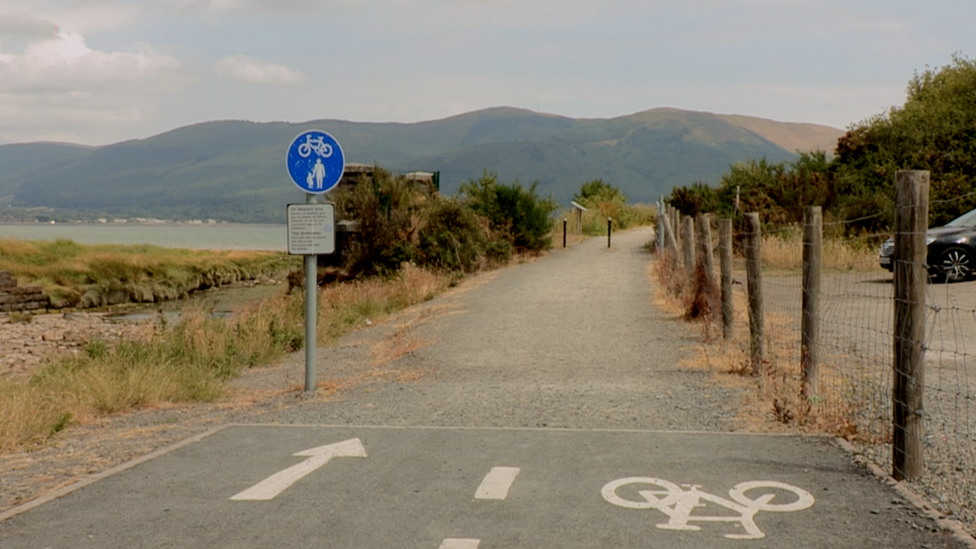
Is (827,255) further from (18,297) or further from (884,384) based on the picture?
(18,297)

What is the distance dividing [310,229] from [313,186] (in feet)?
1.71

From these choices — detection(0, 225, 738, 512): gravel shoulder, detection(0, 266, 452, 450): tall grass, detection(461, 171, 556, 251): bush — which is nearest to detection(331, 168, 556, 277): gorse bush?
detection(461, 171, 556, 251): bush

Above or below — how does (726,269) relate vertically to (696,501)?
above

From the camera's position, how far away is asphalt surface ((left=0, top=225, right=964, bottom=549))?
5578mm

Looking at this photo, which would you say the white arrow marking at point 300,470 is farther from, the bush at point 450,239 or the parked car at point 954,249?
the bush at point 450,239

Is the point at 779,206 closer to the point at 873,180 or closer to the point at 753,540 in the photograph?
the point at 873,180

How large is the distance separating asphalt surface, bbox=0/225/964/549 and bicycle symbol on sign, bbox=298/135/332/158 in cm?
281

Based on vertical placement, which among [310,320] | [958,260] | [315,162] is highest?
[315,162]

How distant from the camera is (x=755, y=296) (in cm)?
1133

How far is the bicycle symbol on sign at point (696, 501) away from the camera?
5789 mm

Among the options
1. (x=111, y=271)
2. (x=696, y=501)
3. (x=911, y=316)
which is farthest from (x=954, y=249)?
(x=111, y=271)

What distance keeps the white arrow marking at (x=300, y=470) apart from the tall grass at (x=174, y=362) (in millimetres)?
2866

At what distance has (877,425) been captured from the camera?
8.58 m

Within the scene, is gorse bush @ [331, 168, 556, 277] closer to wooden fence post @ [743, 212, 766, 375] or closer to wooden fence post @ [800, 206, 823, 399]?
wooden fence post @ [743, 212, 766, 375]
